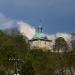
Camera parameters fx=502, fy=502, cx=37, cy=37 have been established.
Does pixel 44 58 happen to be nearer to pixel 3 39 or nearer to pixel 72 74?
pixel 72 74

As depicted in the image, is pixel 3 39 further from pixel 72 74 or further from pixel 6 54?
pixel 72 74

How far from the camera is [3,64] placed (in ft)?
285

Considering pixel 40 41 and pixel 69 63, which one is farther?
pixel 40 41

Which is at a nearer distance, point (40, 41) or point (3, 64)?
point (3, 64)

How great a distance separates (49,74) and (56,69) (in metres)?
2.46

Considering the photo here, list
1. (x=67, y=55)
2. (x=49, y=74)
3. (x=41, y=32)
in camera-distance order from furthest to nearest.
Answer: (x=41, y=32), (x=67, y=55), (x=49, y=74)

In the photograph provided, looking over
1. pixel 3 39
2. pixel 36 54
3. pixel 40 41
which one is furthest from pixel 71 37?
pixel 36 54

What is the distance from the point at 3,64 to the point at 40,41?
7290 cm

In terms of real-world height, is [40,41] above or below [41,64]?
above

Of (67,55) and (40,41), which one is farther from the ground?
(40,41)

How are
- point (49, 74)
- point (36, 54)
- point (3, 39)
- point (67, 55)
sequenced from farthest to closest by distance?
point (3, 39) < point (36, 54) < point (67, 55) < point (49, 74)

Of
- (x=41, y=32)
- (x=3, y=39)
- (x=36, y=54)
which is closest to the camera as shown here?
(x=36, y=54)

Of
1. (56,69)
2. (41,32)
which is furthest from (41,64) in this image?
(41,32)

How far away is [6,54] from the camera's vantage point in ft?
309
